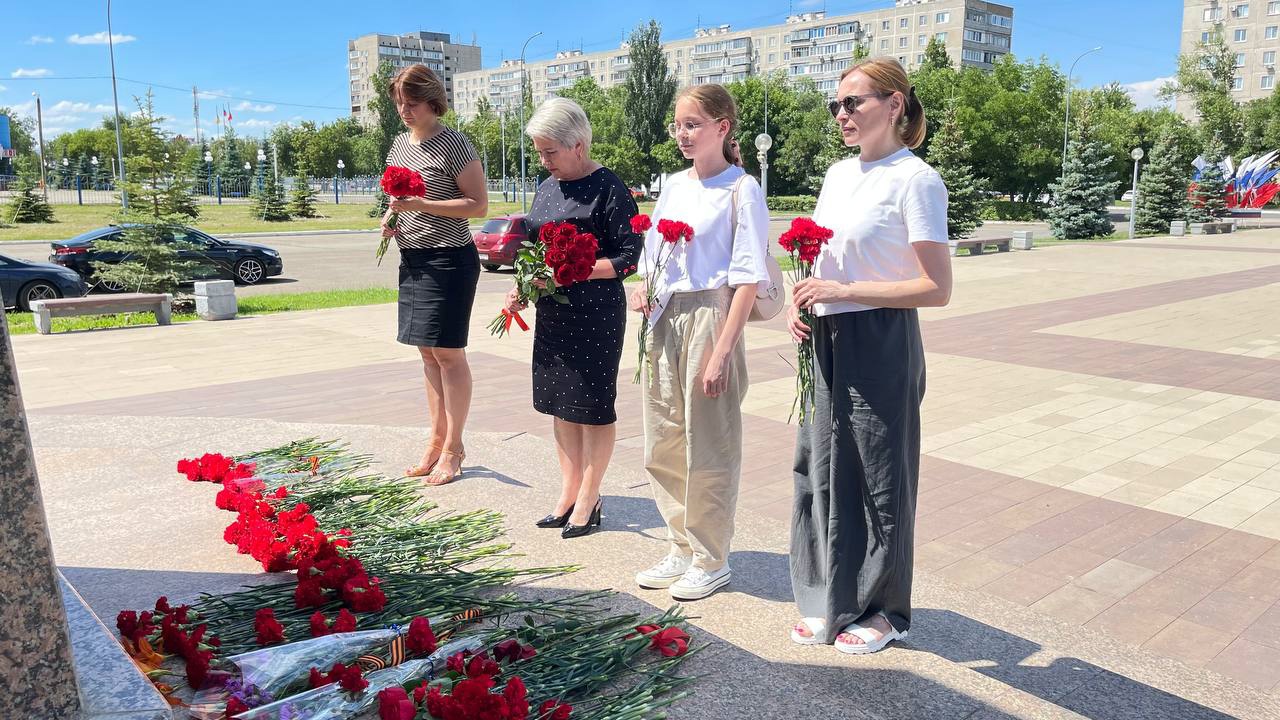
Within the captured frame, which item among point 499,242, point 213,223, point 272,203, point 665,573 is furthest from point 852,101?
point 272,203

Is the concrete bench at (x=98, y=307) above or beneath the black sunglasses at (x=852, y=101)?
beneath

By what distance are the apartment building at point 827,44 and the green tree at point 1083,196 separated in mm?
65575

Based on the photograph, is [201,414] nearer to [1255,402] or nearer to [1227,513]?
[1227,513]

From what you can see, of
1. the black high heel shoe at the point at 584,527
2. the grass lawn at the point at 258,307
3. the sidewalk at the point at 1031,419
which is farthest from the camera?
the grass lawn at the point at 258,307

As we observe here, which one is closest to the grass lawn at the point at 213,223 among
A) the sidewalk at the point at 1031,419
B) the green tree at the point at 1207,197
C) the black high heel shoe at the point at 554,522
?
the sidewalk at the point at 1031,419

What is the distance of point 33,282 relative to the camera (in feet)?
45.3

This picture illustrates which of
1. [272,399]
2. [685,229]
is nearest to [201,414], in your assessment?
[272,399]

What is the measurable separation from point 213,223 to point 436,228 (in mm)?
39080

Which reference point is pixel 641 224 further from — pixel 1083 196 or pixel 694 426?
pixel 1083 196

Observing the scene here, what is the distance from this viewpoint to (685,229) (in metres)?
3.20

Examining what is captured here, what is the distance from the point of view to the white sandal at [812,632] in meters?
2.97

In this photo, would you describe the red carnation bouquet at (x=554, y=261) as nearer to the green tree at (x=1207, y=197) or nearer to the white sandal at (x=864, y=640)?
the white sandal at (x=864, y=640)

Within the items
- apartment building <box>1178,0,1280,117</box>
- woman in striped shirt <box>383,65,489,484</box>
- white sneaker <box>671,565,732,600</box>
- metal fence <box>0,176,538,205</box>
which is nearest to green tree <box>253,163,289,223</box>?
metal fence <box>0,176,538,205</box>

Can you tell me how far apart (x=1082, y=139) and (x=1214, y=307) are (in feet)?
73.6
